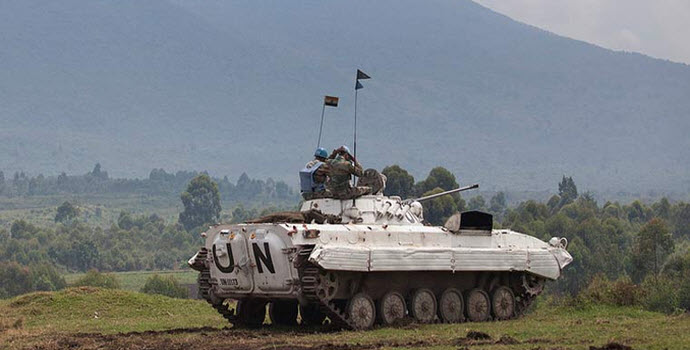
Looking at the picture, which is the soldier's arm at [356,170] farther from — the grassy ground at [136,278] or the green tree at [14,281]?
the grassy ground at [136,278]

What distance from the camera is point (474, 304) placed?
102ft

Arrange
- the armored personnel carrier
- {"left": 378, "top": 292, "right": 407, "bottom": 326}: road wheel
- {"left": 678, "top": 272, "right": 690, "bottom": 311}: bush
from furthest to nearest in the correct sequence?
{"left": 678, "top": 272, "right": 690, "bottom": 311}: bush, {"left": 378, "top": 292, "right": 407, "bottom": 326}: road wheel, the armored personnel carrier

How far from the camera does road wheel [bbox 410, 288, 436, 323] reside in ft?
97.5

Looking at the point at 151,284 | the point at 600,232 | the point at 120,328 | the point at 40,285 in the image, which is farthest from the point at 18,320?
the point at 600,232

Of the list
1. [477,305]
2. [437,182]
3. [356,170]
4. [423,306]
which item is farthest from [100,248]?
[423,306]

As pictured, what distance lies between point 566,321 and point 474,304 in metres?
2.11

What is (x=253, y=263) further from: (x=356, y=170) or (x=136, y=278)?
(x=136, y=278)

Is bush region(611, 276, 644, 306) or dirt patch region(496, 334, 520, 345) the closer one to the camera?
dirt patch region(496, 334, 520, 345)

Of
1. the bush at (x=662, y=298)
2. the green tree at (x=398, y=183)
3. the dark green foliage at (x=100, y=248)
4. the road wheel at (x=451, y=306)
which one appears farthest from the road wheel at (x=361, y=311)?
the dark green foliage at (x=100, y=248)

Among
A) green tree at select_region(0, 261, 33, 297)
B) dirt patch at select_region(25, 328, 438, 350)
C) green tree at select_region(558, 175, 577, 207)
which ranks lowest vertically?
green tree at select_region(0, 261, 33, 297)

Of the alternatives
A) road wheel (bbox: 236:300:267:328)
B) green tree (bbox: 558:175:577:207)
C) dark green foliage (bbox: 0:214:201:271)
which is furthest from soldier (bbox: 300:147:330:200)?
green tree (bbox: 558:175:577:207)

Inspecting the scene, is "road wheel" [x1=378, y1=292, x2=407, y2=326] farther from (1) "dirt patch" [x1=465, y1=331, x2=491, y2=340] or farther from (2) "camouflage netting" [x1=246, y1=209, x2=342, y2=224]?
(1) "dirt patch" [x1=465, y1=331, x2=491, y2=340]

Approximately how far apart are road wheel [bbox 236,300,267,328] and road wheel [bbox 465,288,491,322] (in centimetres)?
453

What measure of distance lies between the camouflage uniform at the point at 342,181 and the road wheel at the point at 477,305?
3356mm
